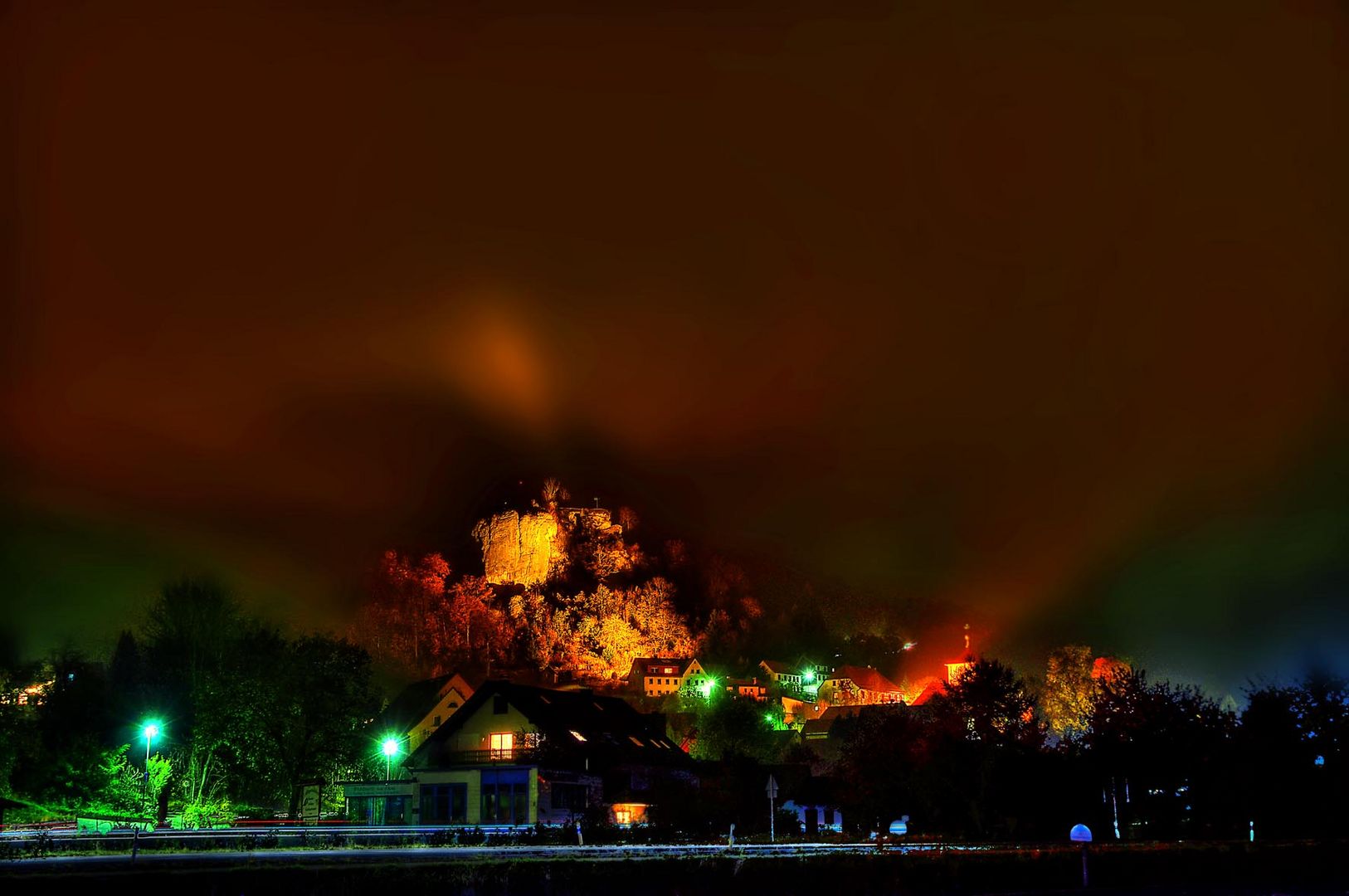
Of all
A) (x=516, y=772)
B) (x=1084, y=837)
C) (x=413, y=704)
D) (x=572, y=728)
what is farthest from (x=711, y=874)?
(x=413, y=704)

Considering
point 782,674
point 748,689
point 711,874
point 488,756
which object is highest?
point 782,674

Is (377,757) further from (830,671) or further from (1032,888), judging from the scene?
(830,671)

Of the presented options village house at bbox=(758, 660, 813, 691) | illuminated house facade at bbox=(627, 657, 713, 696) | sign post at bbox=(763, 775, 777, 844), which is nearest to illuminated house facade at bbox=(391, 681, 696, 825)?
sign post at bbox=(763, 775, 777, 844)

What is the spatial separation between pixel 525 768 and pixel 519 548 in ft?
405

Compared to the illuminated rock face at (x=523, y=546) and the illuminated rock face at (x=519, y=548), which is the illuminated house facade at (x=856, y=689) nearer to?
the illuminated rock face at (x=523, y=546)

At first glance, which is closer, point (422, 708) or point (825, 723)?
point (422, 708)

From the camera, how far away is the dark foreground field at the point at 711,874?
1074 inches

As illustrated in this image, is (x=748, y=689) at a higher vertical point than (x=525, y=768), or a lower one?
higher

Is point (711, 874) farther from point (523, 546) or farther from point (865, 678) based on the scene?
point (865, 678)

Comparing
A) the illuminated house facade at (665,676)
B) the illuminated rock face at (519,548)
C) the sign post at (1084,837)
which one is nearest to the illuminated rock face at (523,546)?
the illuminated rock face at (519,548)

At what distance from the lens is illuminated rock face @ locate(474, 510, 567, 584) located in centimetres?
18212

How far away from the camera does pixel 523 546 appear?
183625mm

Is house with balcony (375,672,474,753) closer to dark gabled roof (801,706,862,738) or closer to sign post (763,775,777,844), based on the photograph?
dark gabled roof (801,706,862,738)

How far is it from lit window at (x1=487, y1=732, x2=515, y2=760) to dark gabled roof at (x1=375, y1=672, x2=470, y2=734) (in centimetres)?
4979
